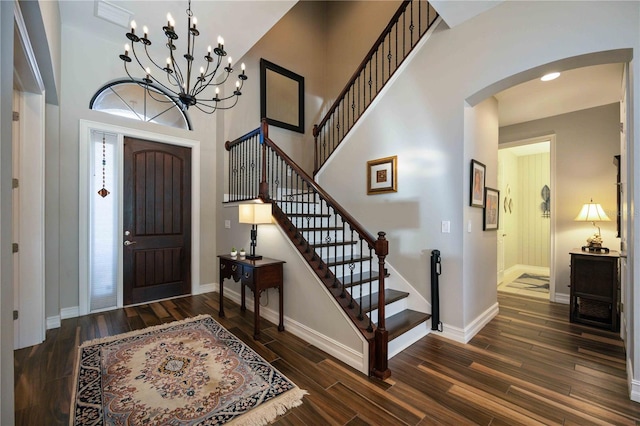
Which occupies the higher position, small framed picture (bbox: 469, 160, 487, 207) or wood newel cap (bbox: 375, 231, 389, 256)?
small framed picture (bbox: 469, 160, 487, 207)

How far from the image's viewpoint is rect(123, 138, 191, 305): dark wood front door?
12.3 feet

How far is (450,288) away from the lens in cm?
290

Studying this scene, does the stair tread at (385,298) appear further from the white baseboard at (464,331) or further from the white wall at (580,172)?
the white wall at (580,172)

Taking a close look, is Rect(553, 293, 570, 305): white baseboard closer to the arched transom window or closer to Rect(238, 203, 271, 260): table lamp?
Rect(238, 203, 271, 260): table lamp

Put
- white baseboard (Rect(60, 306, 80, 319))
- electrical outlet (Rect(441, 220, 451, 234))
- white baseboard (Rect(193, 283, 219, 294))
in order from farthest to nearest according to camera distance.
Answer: white baseboard (Rect(193, 283, 219, 294)) < white baseboard (Rect(60, 306, 80, 319)) < electrical outlet (Rect(441, 220, 451, 234))

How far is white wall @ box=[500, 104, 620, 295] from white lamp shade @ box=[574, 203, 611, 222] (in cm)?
32

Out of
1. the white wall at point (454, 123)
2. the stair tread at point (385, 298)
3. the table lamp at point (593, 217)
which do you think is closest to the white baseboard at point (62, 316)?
the stair tread at point (385, 298)

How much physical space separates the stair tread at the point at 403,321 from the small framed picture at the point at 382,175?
4.70ft

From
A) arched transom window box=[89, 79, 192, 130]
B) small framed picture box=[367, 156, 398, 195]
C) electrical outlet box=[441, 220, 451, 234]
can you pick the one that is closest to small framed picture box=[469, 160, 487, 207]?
electrical outlet box=[441, 220, 451, 234]

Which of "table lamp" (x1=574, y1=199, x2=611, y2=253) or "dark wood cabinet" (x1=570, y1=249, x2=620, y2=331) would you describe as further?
"table lamp" (x1=574, y1=199, x2=611, y2=253)

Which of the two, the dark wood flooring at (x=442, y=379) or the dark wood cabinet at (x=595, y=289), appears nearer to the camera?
the dark wood flooring at (x=442, y=379)

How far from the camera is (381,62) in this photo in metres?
4.46

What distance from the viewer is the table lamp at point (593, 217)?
3.47 metres

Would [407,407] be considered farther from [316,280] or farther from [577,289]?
[577,289]
